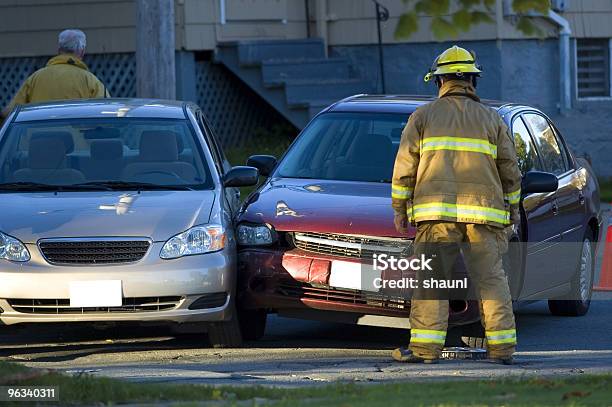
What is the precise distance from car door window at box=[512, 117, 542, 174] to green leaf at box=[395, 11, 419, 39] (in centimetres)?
323

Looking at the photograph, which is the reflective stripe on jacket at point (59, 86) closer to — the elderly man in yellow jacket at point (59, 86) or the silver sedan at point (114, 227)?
the elderly man in yellow jacket at point (59, 86)

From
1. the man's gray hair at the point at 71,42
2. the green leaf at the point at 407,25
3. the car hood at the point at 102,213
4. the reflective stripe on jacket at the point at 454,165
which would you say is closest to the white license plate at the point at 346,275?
the reflective stripe on jacket at the point at 454,165

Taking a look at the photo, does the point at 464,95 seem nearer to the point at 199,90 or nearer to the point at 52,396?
the point at 52,396

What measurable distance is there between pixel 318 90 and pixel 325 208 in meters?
9.09

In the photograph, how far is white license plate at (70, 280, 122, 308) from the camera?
8492 millimetres

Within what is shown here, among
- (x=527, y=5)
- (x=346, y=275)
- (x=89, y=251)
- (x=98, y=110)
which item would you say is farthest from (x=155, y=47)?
(x=527, y=5)

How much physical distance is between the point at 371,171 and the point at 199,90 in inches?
336

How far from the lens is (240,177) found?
9445 mm

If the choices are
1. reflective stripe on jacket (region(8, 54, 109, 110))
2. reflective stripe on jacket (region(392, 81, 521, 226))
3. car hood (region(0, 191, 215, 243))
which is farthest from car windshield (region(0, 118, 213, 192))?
reflective stripe on jacket (region(8, 54, 109, 110))

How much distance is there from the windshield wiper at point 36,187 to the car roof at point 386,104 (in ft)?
6.73

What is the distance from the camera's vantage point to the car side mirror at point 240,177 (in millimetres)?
9445

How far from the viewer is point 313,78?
18.3m

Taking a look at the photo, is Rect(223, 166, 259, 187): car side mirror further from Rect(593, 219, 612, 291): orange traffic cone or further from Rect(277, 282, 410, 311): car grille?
Rect(593, 219, 612, 291): orange traffic cone

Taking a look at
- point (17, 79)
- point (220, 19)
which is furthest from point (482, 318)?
point (17, 79)
